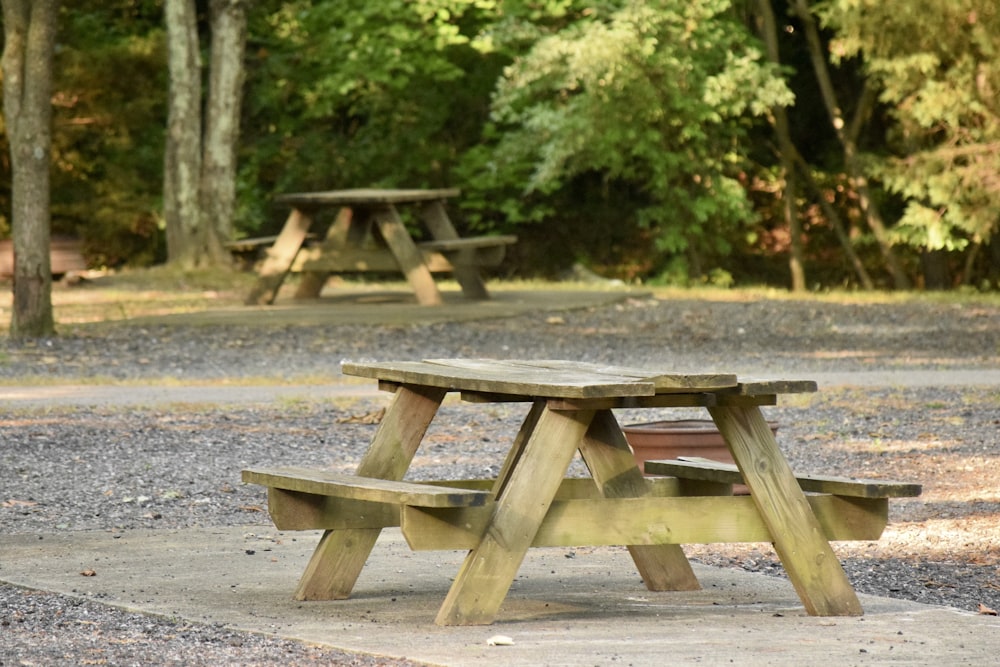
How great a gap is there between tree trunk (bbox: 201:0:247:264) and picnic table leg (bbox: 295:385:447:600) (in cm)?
1733

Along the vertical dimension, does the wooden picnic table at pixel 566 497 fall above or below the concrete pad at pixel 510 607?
above

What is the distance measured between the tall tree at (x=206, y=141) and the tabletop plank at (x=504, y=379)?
17191mm

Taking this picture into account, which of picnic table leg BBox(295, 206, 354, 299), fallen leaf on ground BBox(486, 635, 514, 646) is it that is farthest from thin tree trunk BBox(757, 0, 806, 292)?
fallen leaf on ground BBox(486, 635, 514, 646)

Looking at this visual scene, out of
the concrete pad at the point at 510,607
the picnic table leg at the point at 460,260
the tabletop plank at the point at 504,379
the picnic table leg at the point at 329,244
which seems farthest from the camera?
the picnic table leg at the point at 460,260

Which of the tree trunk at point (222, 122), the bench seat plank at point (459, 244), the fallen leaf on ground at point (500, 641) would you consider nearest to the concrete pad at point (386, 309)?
the bench seat plank at point (459, 244)

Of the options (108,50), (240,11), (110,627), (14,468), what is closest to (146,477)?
(14,468)

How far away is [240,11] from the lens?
22.0m

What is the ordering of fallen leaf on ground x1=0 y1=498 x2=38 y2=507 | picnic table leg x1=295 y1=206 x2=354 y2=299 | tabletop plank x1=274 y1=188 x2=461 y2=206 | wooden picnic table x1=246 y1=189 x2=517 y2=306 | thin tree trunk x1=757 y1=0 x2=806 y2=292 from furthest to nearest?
thin tree trunk x1=757 y1=0 x2=806 y2=292 → picnic table leg x1=295 y1=206 x2=354 y2=299 → wooden picnic table x1=246 y1=189 x2=517 y2=306 → tabletop plank x1=274 y1=188 x2=461 y2=206 → fallen leaf on ground x1=0 y1=498 x2=38 y2=507

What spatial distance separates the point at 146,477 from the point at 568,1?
61.5ft

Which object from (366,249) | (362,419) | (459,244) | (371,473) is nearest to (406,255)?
(366,249)

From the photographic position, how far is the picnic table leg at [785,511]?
4633mm

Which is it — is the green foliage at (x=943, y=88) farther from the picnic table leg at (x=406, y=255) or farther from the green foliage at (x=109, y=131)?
the green foliage at (x=109, y=131)

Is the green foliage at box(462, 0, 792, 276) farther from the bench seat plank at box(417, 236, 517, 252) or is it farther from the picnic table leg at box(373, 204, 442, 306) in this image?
the picnic table leg at box(373, 204, 442, 306)

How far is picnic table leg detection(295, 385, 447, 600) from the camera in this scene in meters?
4.86
